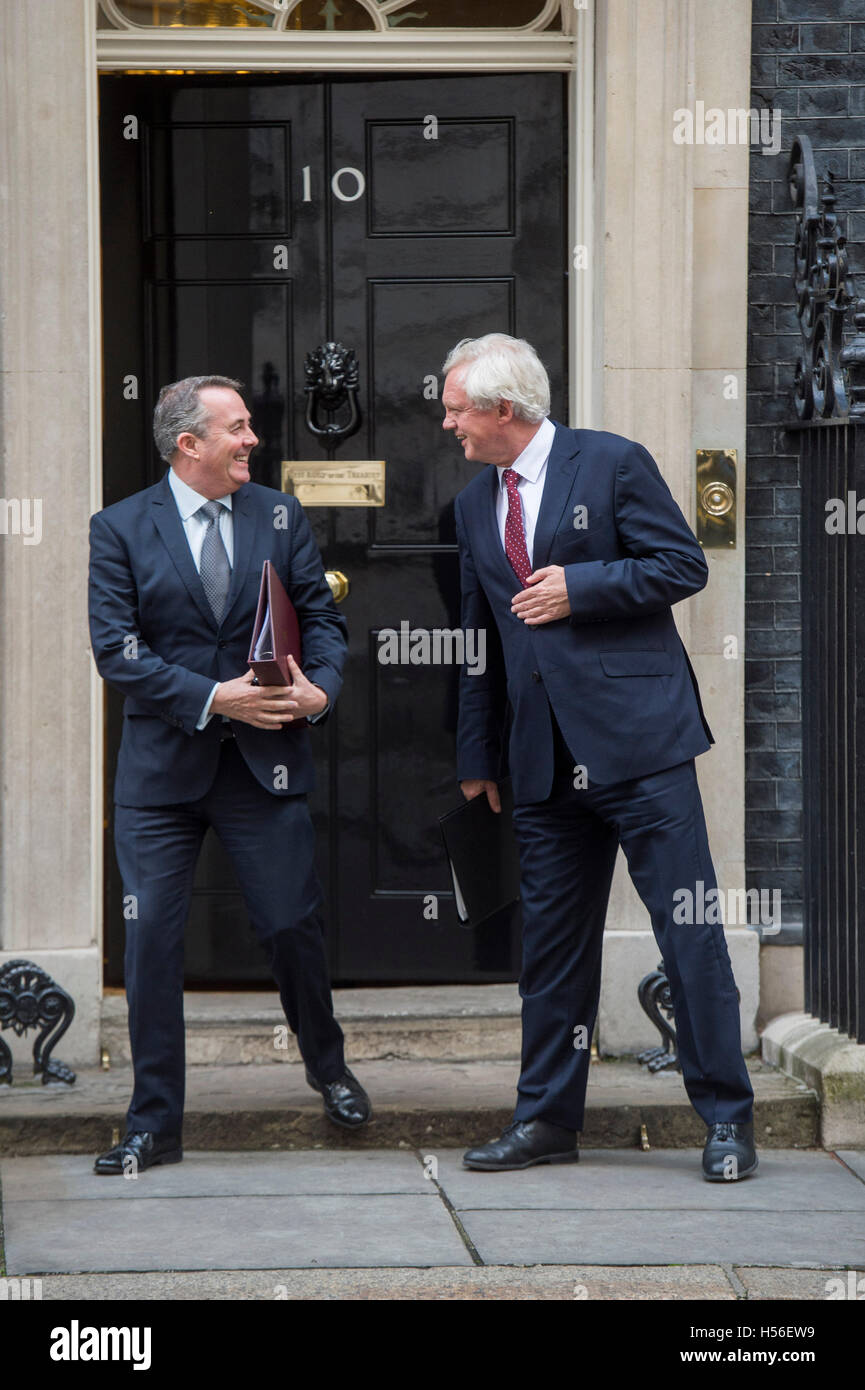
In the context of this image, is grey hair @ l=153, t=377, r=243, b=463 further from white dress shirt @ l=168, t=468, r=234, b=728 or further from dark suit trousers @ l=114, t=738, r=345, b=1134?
dark suit trousers @ l=114, t=738, r=345, b=1134

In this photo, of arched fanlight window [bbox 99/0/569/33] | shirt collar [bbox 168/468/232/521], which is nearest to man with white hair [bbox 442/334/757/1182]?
shirt collar [bbox 168/468/232/521]

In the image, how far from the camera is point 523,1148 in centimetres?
488

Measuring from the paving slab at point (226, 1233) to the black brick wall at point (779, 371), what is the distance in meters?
1.99

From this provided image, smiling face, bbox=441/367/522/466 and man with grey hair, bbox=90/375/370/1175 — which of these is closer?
smiling face, bbox=441/367/522/466

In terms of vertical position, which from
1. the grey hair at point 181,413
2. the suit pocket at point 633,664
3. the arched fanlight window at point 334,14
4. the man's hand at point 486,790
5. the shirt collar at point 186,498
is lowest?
the man's hand at point 486,790

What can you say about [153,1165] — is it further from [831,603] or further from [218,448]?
[831,603]

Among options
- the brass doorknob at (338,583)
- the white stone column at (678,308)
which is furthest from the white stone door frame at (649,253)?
the brass doorknob at (338,583)

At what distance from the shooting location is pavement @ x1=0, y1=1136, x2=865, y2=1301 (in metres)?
3.93

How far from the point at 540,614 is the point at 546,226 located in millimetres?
2034

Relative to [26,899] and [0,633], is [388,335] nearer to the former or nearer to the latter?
[0,633]

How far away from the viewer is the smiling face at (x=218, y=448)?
479cm

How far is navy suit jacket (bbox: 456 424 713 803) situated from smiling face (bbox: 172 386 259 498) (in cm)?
68

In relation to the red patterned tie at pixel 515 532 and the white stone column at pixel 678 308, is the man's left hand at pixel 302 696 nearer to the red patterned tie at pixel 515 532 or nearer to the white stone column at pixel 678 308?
the red patterned tie at pixel 515 532

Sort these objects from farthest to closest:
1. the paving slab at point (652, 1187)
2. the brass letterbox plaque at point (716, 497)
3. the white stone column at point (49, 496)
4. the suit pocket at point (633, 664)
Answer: the brass letterbox plaque at point (716, 497), the white stone column at point (49, 496), the suit pocket at point (633, 664), the paving slab at point (652, 1187)
